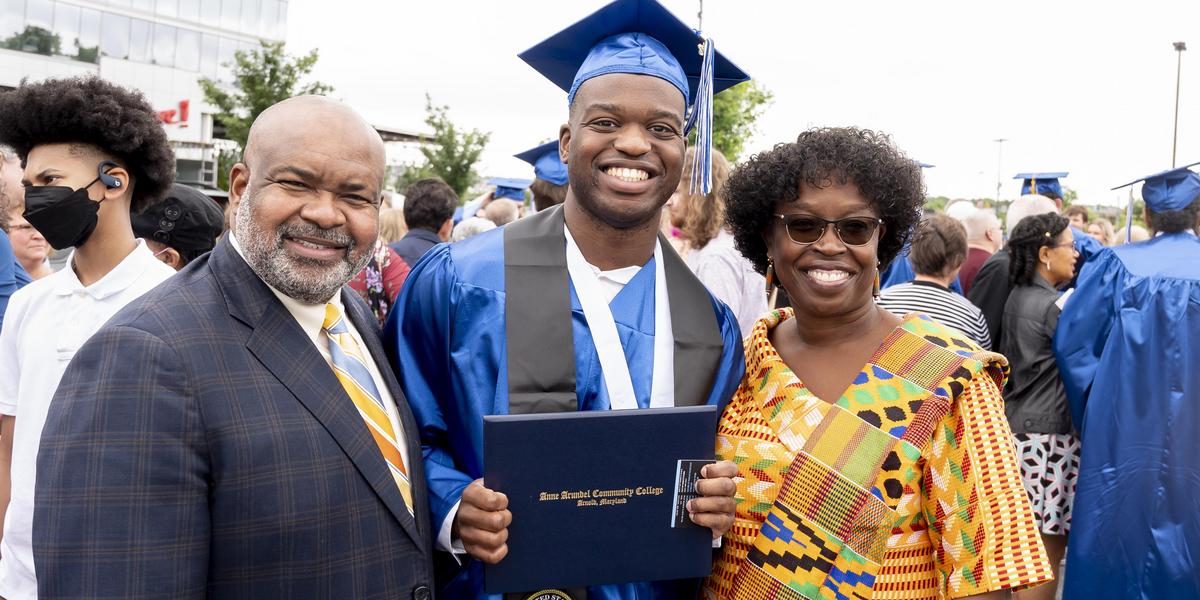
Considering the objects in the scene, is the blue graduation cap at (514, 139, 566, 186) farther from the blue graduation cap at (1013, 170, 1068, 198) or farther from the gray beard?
the blue graduation cap at (1013, 170, 1068, 198)

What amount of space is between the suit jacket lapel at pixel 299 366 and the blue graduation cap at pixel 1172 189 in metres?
4.32

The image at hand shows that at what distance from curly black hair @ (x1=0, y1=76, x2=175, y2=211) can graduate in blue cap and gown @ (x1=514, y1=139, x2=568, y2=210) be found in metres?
2.88

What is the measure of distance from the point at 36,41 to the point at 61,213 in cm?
3211

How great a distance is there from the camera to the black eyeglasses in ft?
7.72

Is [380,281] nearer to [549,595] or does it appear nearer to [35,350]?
[35,350]

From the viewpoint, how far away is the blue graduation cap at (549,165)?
5578mm

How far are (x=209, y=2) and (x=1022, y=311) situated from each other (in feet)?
115

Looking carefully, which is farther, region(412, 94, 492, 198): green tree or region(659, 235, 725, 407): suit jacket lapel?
region(412, 94, 492, 198): green tree

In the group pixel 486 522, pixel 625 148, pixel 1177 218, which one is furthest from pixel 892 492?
pixel 1177 218

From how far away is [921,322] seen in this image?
2371 millimetres

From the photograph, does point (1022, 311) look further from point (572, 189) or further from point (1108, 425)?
point (572, 189)

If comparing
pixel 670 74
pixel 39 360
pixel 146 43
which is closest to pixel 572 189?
pixel 670 74

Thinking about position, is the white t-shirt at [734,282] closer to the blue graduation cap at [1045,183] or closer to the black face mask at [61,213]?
the black face mask at [61,213]

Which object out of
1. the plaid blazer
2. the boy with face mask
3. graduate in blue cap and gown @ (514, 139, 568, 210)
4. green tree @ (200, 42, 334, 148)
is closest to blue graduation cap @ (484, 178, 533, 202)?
graduate in blue cap and gown @ (514, 139, 568, 210)
